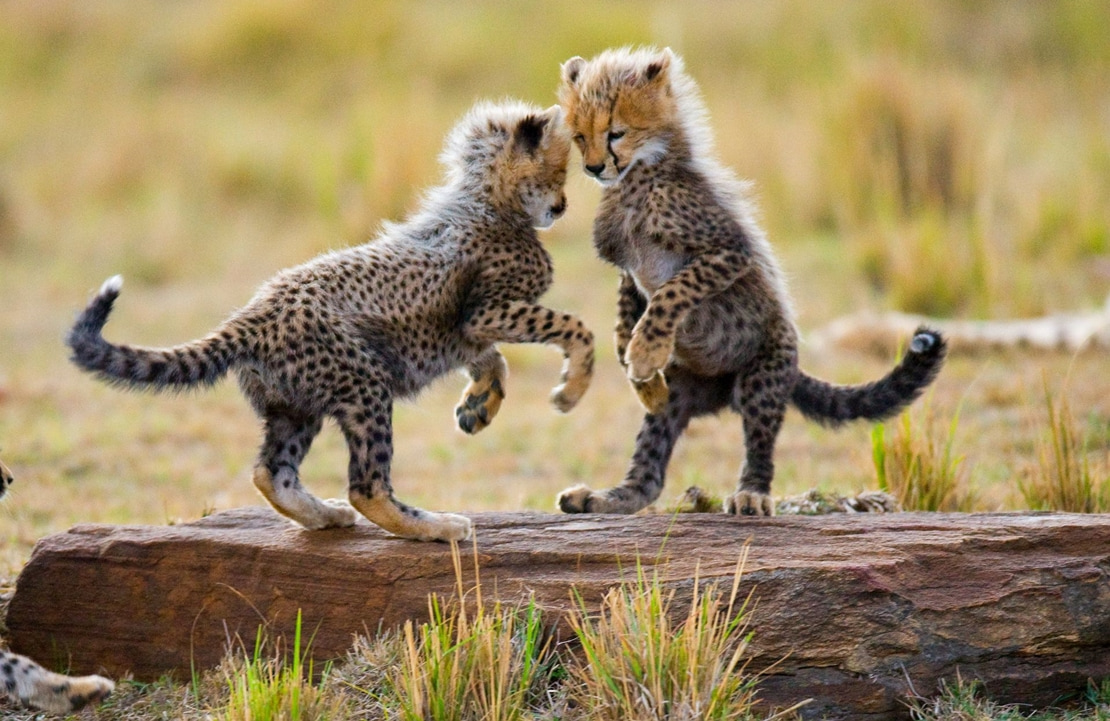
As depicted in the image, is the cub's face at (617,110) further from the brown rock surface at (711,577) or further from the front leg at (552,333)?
the brown rock surface at (711,577)

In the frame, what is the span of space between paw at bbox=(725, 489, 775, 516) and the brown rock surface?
13cm

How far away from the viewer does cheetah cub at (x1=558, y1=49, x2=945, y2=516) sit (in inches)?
171

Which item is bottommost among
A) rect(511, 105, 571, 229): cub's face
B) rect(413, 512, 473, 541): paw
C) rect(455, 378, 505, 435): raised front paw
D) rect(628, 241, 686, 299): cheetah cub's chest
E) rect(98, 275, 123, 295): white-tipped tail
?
rect(413, 512, 473, 541): paw

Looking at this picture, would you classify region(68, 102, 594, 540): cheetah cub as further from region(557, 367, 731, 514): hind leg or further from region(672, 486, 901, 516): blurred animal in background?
region(672, 486, 901, 516): blurred animal in background

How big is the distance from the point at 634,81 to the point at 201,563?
199 cm

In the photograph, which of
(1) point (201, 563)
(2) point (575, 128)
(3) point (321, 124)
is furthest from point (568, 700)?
(3) point (321, 124)

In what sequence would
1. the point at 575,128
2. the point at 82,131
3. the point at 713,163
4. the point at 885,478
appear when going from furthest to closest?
the point at 82,131 < the point at 885,478 < the point at 713,163 < the point at 575,128

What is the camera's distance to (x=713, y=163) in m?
4.69

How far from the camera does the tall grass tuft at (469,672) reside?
3.43 meters

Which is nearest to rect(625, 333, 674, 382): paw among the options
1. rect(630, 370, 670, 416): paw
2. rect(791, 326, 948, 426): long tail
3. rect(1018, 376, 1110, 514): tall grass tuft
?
rect(630, 370, 670, 416): paw

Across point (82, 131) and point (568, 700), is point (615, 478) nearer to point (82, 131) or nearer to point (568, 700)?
point (568, 700)

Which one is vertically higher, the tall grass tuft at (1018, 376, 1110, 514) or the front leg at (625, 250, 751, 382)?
the front leg at (625, 250, 751, 382)

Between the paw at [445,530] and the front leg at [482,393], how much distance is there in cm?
45

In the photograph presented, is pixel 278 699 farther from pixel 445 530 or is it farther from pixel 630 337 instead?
pixel 630 337
